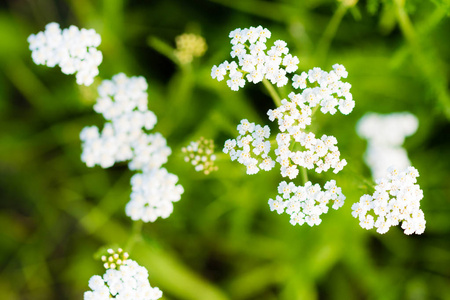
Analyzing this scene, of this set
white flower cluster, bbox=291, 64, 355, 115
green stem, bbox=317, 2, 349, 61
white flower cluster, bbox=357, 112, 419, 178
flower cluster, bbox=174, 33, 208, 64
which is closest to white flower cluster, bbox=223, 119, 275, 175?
white flower cluster, bbox=291, 64, 355, 115

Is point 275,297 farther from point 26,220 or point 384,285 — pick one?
point 26,220

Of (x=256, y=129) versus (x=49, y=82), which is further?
(x=49, y=82)

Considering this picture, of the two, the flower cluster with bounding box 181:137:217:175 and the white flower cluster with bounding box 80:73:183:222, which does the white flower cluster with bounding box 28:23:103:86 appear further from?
the flower cluster with bounding box 181:137:217:175

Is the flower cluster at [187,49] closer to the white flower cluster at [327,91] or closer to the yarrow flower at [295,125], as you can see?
the yarrow flower at [295,125]

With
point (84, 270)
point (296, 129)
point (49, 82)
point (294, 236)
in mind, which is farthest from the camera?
point (49, 82)

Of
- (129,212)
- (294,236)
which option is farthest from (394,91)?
(129,212)

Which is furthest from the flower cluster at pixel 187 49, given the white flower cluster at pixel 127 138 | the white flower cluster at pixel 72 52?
the white flower cluster at pixel 72 52

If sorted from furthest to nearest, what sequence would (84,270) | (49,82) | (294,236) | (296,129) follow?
(49,82), (84,270), (294,236), (296,129)
